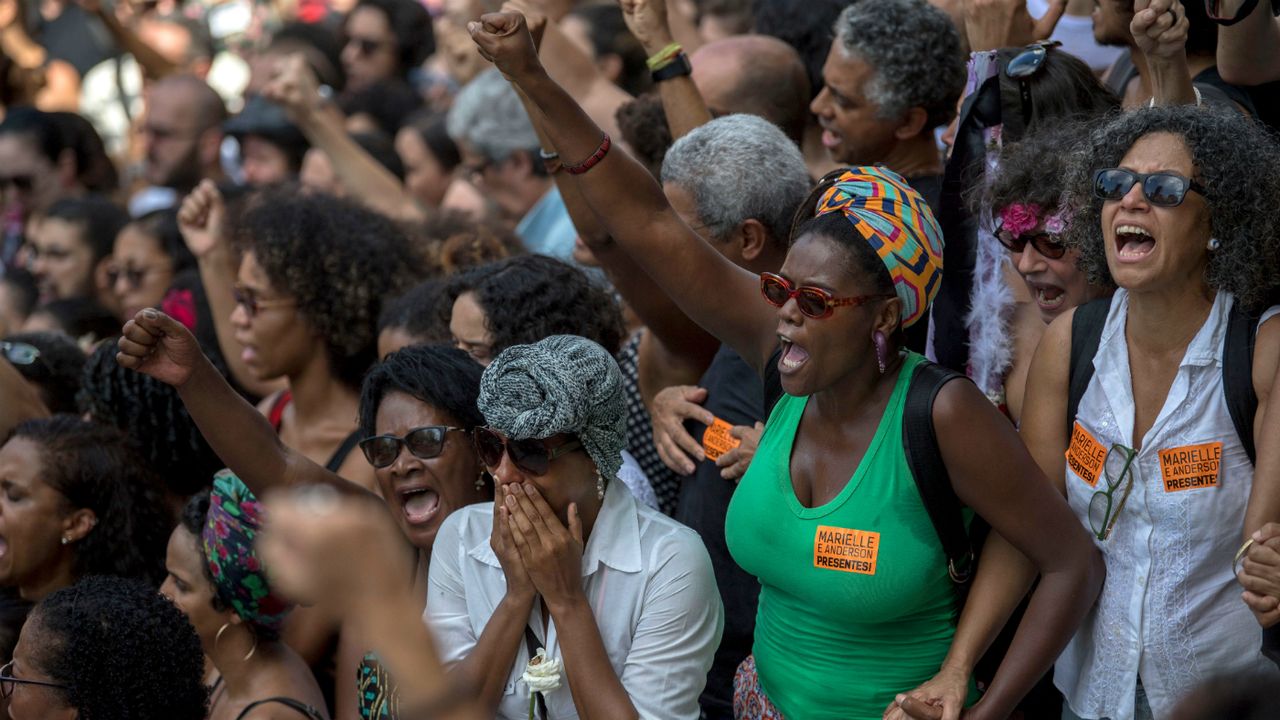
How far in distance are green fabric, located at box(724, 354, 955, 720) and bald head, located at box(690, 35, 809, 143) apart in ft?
6.91

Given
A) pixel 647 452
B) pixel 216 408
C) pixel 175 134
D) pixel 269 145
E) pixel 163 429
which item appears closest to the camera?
pixel 216 408

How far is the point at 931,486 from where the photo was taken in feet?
9.70

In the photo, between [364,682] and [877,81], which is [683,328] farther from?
[364,682]

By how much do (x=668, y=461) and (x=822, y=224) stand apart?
42.7 inches

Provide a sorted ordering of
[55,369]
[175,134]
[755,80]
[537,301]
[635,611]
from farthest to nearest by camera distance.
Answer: [175,134], [55,369], [755,80], [537,301], [635,611]

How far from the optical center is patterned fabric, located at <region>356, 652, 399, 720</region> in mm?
3350

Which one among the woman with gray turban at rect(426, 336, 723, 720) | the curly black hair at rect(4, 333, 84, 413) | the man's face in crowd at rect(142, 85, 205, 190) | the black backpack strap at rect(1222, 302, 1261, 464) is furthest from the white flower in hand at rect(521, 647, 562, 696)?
the man's face in crowd at rect(142, 85, 205, 190)

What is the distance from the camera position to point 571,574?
123 inches

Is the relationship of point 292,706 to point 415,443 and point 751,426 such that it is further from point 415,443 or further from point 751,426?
point 751,426

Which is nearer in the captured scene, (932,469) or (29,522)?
(932,469)

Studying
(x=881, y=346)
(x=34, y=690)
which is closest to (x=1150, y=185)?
(x=881, y=346)

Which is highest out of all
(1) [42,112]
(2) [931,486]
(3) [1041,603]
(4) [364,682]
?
(2) [931,486]

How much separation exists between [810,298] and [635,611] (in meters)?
0.74

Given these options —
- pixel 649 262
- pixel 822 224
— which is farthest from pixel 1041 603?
pixel 649 262
